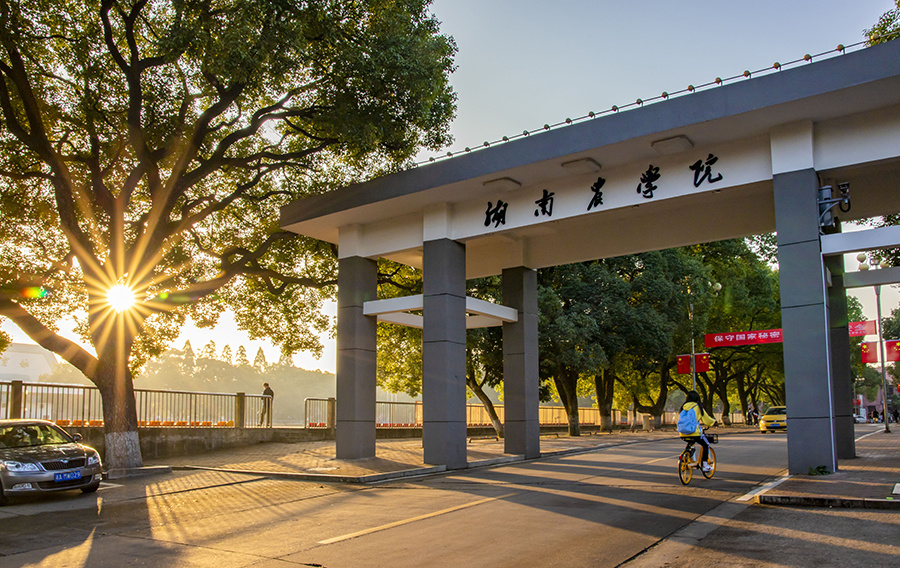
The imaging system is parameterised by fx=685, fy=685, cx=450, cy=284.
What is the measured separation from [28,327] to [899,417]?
242 ft

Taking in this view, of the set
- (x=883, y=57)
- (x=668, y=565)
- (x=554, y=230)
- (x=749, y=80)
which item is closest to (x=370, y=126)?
(x=554, y=230)

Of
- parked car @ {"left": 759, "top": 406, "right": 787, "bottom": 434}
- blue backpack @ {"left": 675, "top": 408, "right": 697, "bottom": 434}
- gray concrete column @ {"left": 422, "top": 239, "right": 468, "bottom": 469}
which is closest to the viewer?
blue backpack @ {"left": 675, "top": 408, "right": 697, "bottom": 434}

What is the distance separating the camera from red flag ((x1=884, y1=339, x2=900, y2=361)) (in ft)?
113

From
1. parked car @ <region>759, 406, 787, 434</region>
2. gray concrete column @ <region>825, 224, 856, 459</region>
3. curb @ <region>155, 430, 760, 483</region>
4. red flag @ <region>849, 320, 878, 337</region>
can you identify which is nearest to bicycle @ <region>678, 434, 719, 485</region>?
gray concrete column @ <region>825, 224, 856, 459</region>

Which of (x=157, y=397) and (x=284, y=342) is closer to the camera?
(x=157, y=397)

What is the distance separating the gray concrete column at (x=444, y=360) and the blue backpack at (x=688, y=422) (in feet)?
17.7

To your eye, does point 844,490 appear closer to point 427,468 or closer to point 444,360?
point 427,468

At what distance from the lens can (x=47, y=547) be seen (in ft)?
25.2

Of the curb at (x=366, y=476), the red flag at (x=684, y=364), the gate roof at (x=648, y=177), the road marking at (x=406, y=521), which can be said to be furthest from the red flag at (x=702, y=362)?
the road marking at (x=406, y=521)

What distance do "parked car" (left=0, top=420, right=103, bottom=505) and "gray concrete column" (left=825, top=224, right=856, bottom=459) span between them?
14912 mm

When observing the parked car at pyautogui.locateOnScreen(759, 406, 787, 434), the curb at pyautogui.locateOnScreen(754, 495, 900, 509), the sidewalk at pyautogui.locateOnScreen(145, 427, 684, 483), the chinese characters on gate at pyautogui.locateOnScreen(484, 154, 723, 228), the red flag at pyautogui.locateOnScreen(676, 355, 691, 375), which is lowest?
the parked car at pyautogui.locateOnScreen(759, 406, 787, 434)

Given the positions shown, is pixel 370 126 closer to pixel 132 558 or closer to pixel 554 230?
pixel 554 230

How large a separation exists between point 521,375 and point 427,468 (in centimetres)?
445

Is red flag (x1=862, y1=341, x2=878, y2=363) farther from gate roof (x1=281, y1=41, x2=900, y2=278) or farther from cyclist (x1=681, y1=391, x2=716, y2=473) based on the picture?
cyclist (x1=681, y1=391, x2=716, y2=473)
